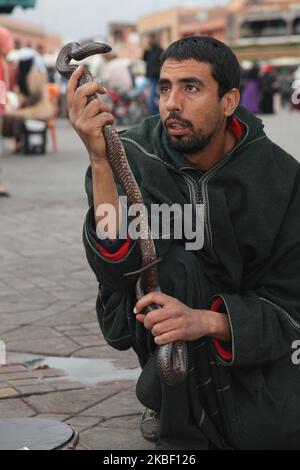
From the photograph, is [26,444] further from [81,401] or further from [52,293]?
[52,293]

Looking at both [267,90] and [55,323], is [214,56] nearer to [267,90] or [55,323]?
[55,323]

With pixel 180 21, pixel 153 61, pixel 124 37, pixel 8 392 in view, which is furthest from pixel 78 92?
pixel 124 37

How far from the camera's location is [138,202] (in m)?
2.96

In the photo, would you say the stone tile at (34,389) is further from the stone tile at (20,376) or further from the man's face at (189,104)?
the man's face at (189,104)

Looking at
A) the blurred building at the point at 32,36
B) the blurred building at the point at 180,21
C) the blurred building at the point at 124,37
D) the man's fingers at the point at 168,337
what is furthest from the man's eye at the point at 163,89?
the blurred building at the point at 124,37

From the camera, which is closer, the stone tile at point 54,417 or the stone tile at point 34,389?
the stone tile at point 54,417

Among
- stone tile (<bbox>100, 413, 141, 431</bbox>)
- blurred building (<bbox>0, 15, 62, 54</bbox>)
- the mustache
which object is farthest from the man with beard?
blurred building (<bbox>0, 15, 62, 54</bbox>)

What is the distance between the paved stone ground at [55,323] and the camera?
3.68m

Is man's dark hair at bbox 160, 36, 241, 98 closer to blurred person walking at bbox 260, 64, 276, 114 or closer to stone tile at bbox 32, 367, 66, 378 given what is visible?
stone tile at bbox 32, 367, 66, 378

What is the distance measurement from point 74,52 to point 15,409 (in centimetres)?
143

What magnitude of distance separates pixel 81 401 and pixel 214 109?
1268mm

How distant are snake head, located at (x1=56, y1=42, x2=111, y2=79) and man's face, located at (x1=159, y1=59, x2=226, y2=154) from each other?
1.15 feet

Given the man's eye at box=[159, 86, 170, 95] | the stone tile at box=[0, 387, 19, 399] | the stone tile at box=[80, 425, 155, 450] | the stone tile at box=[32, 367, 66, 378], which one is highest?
the man's eye at box=[159, 86, 170, 95]

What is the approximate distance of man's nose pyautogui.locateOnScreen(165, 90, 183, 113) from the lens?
10.4 ft
